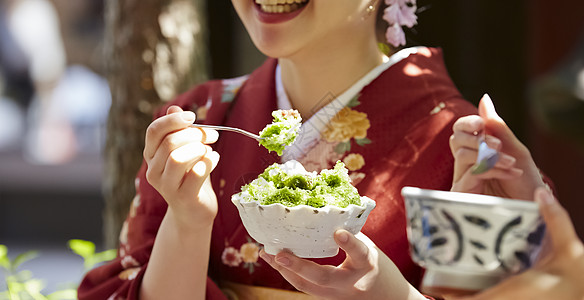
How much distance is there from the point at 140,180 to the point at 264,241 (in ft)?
1.95

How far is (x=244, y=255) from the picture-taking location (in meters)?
1.67

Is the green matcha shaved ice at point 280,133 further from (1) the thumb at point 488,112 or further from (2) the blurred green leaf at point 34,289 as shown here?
(2) the blurred green leaf at point 34,289

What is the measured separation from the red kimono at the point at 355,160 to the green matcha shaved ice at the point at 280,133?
0.14 meters

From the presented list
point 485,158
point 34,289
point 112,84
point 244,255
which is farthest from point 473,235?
point 112,84

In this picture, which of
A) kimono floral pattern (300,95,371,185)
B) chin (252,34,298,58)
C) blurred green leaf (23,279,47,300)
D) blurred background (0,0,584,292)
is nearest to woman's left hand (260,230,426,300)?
kimono floral pattern (300,95,371,185)

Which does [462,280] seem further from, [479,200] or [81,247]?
[81,247]

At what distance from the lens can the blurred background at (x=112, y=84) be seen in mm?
2666

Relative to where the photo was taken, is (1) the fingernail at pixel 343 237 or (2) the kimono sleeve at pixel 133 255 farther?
(2) the kimono sleeve at pixel 133 255

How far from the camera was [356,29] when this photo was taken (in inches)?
63.5


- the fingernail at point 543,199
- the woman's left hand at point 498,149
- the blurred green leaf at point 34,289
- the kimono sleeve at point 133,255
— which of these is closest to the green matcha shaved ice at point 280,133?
the woman's left hand at point 498,149

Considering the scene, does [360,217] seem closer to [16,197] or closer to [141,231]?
[141,231]

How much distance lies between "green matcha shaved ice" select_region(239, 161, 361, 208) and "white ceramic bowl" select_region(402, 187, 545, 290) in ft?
0.82

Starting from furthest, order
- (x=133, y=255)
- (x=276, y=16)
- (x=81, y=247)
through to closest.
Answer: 1. (x=81, y=247)
2. (x=133, y=255)
3. (x=276, y=16)

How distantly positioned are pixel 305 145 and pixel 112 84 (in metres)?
1.23
